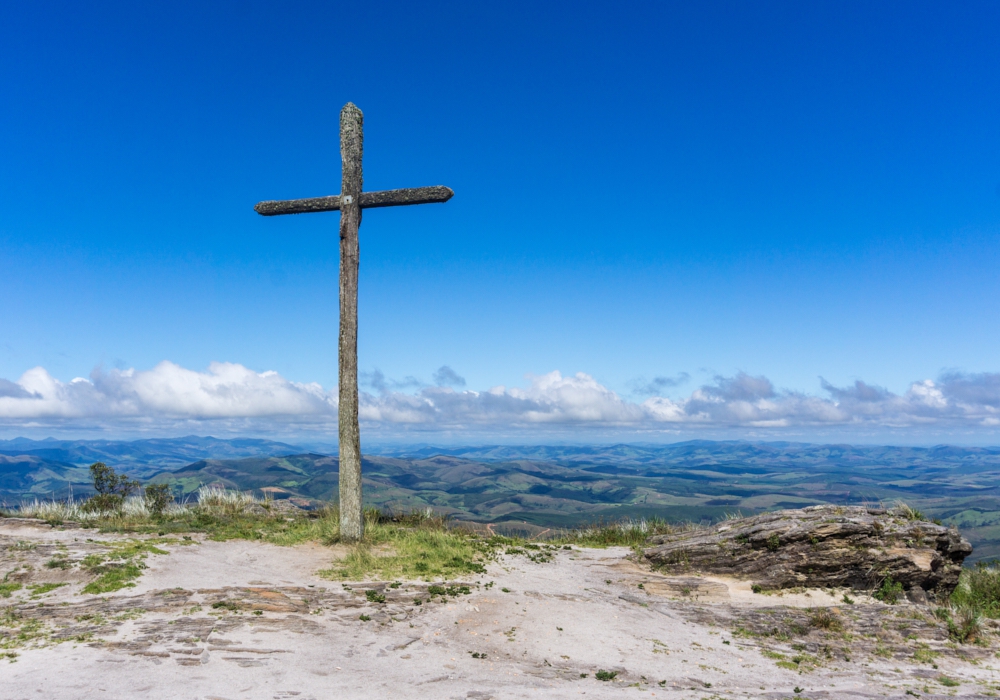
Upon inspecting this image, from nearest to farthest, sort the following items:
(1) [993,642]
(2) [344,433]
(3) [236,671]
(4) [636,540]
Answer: (3) [236,671] < (1) [993,642] < (2) [344,433] < (4) [636,540]

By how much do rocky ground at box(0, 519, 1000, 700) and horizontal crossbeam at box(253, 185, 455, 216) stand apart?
9355 mm

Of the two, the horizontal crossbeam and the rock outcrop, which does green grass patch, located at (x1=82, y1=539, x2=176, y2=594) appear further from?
the rock outcrop

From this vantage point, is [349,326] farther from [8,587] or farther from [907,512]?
[907,512]

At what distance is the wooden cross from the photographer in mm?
14164

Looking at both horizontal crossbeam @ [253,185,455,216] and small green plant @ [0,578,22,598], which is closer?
small green plant @ [0,578,22,598]

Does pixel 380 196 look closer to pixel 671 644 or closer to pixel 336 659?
pixel 336 659

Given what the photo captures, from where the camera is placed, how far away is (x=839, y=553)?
13742 millimetres

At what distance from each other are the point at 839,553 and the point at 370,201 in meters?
15.7

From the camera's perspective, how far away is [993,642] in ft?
37.1

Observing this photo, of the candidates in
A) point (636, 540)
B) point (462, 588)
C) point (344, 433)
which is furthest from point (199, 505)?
point (636, 540)

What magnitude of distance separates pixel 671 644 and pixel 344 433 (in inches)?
361

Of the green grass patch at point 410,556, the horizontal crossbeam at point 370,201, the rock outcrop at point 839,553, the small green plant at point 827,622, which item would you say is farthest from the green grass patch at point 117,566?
the small green plant at point 827,622

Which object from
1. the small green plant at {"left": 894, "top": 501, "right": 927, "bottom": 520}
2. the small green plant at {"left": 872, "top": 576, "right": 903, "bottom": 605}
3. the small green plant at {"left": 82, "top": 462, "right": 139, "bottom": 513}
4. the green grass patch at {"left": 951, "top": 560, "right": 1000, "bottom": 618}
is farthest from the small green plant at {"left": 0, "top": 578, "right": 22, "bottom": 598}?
the small green plant at {"left": 894, "top": 501, "right": 927, "bottom": 520}

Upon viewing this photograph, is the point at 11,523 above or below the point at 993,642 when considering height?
above
